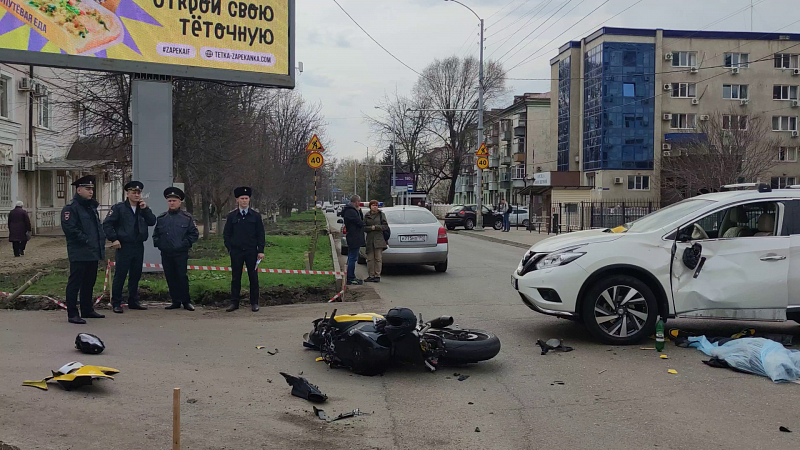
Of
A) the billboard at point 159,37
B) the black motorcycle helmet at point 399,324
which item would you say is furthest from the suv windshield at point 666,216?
the billboard at point 159,37

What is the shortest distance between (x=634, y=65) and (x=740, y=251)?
5619cm

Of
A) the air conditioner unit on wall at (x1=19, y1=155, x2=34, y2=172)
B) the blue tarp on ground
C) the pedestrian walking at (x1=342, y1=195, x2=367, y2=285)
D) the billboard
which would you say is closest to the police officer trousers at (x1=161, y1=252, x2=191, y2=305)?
the pedestrian walking at (x1=342, y1=195, x2=367, y2=285)

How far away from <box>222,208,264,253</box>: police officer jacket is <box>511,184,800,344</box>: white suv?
173 inches

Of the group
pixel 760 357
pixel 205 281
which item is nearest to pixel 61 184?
pixel 205 281

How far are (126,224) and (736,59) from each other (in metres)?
61.9

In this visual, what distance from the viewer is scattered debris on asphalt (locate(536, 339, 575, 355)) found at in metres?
7.39

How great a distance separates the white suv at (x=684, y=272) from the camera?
7348mm

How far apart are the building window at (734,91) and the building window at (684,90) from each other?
8.61ft

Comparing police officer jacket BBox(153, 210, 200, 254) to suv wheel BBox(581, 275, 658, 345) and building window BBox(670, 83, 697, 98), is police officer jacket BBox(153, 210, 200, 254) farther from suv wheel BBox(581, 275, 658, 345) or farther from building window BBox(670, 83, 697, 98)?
building window BBox(670, 83, 697, 98)

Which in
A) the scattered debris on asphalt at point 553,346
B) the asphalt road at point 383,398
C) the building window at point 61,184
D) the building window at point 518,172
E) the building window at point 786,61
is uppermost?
the building window at point 786,61

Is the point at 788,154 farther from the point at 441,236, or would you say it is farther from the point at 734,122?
the point at 441,236

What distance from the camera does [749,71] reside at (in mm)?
59594

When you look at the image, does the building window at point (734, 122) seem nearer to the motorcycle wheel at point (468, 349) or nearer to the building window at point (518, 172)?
the motorcycle wheel at point (468, 349)

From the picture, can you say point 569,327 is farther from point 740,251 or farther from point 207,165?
point 207,165
